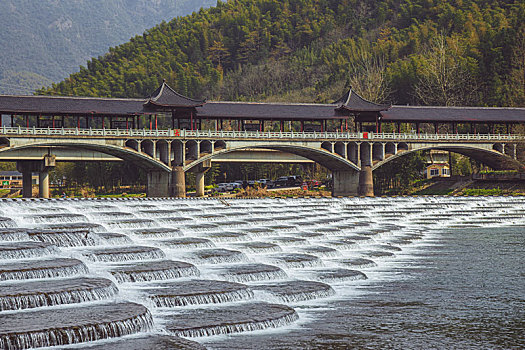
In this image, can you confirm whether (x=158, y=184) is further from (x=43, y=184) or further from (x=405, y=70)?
(x=405, y=70)

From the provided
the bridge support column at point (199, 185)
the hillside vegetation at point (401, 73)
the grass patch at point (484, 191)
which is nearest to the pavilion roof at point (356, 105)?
the hillside vegetation at point (401, 73)

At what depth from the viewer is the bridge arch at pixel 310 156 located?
249 feet

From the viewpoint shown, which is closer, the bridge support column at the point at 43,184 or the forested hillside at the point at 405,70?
the bridge support column at the point at 43,184

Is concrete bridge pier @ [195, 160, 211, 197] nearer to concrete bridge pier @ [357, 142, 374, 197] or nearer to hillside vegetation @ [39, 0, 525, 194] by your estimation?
concrete bridge pier @ [357, 142, 374, 197]

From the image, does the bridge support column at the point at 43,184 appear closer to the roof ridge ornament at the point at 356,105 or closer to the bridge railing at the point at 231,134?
the bridge railing at the point at 231,134

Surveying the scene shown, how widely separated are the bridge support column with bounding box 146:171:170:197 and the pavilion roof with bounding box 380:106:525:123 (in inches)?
1120

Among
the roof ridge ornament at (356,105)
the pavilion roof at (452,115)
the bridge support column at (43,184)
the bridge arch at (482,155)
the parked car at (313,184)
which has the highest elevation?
the roof ridge ornament at (356,105)

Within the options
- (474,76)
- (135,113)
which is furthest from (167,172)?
(474,76)

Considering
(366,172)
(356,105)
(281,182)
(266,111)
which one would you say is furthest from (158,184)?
(281,182)

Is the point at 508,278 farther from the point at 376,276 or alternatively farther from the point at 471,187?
the point at 471,187

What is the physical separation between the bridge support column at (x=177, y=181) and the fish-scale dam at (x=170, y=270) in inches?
1011

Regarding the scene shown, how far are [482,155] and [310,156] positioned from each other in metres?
23.5

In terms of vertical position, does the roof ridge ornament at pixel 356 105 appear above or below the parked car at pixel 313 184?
above

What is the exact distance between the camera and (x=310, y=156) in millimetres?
85000
